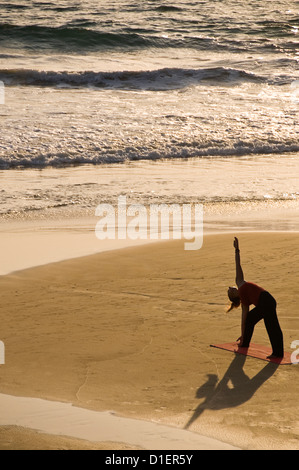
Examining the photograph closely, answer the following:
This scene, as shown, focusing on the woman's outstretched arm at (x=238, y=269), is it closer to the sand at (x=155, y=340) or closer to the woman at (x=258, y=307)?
the woman at (x=258, y=307)

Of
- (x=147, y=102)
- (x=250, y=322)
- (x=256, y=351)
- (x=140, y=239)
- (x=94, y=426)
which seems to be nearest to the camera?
(x=94, y=426)

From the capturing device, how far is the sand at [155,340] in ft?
22.5

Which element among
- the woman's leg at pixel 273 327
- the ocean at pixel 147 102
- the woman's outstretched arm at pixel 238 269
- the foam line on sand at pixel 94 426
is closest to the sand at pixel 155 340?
the foam line on sand at pixel 94 426

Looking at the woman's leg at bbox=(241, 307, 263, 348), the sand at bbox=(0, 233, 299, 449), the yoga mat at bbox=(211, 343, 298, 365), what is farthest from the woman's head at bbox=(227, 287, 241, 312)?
the sand at bbox=(0, 233, 299, 449)

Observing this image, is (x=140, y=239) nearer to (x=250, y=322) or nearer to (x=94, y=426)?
(x=250, y=322)

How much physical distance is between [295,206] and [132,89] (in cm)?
1341

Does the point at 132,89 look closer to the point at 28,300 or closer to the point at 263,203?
the point at 263,203

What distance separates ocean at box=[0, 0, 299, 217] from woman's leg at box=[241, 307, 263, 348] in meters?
7.39

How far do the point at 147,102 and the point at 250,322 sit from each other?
1808 cm

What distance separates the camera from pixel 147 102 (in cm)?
2531

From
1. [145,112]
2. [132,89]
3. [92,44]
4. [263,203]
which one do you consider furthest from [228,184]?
[92,44]

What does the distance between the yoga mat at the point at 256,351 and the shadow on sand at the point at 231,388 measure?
0.11m

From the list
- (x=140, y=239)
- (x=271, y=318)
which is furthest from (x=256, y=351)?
(x=140, y=239)

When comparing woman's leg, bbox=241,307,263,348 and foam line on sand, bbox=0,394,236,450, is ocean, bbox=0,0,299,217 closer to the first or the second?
woman's leg, bbox=241,307,263,348
